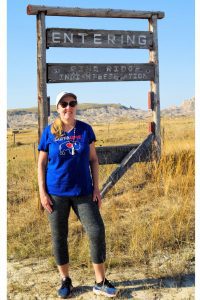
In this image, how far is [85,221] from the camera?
145 inches

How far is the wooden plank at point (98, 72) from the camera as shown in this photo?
6.52m

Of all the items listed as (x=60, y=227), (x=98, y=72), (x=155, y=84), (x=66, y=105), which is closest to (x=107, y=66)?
(x=98, y=72)

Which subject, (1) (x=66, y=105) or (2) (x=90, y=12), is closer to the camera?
(1) (x=66, y=105)

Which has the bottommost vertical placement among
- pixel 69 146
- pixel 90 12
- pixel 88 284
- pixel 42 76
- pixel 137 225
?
pixel 88 284

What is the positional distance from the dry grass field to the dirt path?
7 centimetres

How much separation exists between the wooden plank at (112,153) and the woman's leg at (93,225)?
10.7 ft

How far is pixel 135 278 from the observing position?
13.6 feet

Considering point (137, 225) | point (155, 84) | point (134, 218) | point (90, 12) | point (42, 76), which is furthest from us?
point (155, 84)

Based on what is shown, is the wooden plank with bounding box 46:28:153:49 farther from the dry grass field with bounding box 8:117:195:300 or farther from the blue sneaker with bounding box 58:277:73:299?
the blue sneaker with bounding box 58:277:73:299

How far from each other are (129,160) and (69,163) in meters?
3.55

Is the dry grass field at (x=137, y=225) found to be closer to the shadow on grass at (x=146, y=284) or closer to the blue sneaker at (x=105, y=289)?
the shadow on grass at (x=146, y=284)

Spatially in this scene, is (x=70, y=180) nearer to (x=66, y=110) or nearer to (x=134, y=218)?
(x=66, y=110)

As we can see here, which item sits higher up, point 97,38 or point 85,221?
point 97,38
